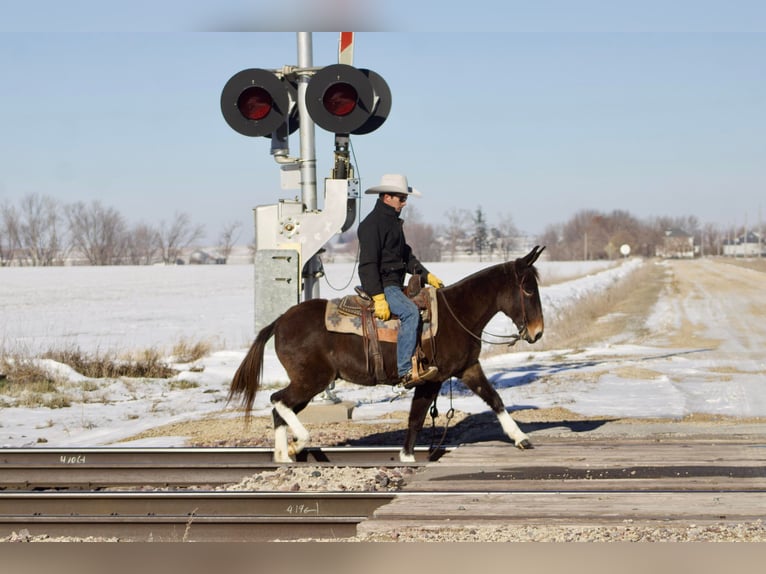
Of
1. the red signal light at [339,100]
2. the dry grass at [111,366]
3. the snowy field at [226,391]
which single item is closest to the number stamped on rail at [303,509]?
the snowy field at [226,391]

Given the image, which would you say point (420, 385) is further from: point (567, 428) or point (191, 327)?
point (191, 327)

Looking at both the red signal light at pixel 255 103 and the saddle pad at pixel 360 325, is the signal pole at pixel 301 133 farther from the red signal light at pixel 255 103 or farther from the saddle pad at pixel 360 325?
the saddle pad at pixel 360 325

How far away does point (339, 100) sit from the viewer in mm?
11086

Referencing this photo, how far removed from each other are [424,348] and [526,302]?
3.67ft

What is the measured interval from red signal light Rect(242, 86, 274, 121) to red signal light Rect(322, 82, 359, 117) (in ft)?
2.49

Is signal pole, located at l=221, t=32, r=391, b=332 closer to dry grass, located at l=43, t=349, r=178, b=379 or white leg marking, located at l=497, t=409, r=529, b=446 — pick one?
white leg marking, located at l=497, t=409, r=529, b=446

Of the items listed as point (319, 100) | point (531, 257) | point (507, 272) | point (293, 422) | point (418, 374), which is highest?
point (319, 100)

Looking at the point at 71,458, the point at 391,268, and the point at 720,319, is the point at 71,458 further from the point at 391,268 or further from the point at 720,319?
the point at 720,319

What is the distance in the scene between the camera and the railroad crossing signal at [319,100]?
10992 mm

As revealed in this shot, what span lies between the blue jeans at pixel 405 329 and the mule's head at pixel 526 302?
0.99 m

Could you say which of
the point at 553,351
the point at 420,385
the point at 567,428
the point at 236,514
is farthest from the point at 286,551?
the point at 553,351

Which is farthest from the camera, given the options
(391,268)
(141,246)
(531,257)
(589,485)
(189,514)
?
(141,246)

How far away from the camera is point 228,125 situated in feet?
36.8

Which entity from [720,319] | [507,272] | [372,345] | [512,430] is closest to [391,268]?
[372,345]
